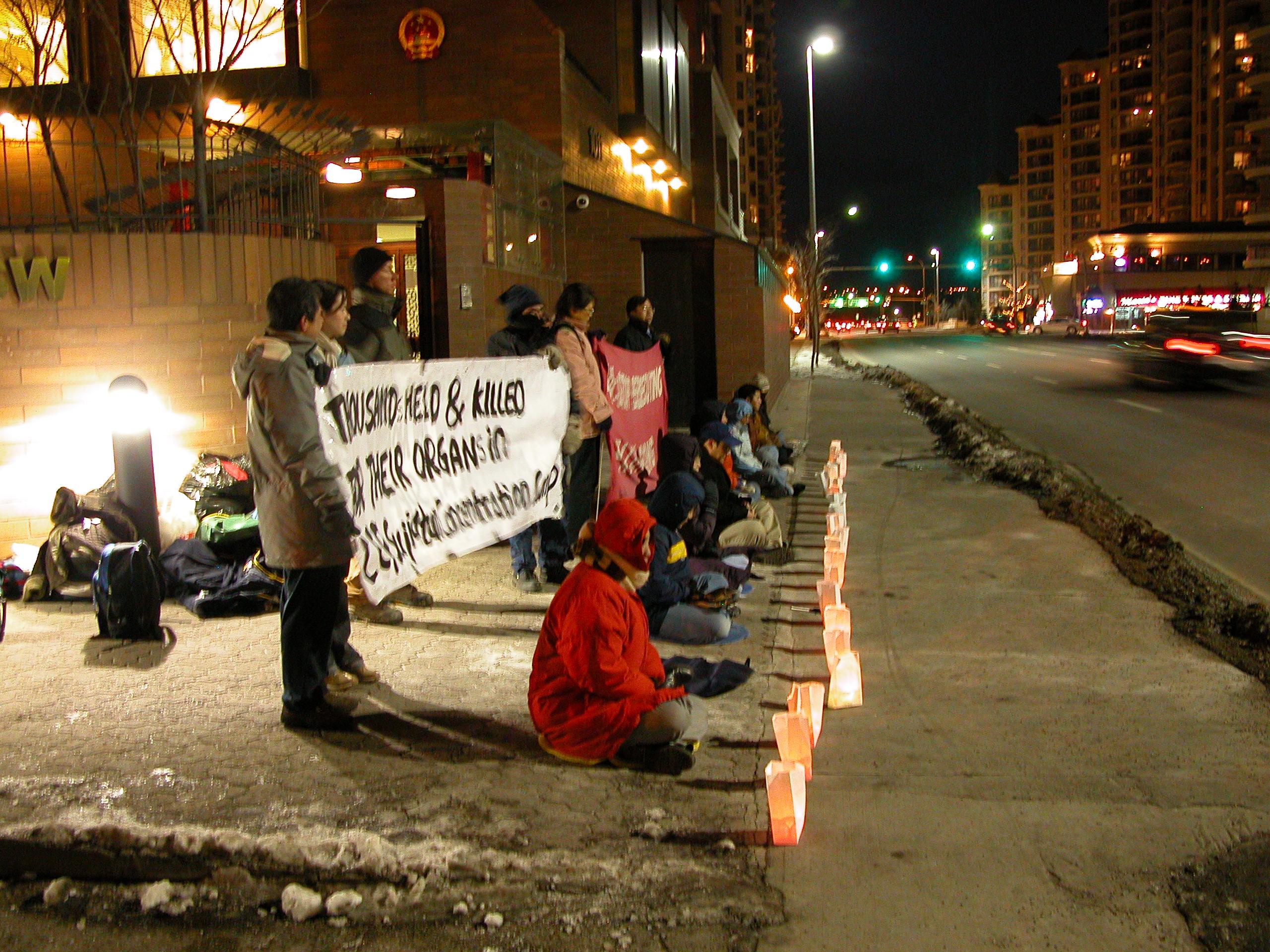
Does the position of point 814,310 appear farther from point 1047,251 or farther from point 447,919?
point 1047,251

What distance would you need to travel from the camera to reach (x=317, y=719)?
5.04 metres

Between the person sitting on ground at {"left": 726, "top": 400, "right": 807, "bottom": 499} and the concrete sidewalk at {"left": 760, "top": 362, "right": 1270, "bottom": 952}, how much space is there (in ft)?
7.74

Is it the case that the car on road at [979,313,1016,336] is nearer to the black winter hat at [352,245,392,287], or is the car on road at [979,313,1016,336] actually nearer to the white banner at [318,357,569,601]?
the white banner at [318,357,569,601]

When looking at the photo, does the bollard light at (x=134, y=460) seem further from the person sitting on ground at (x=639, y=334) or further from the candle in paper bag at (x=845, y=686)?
the candle in paper bag at (x=845, y=686)

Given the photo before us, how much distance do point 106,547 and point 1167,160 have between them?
14124 centimetres

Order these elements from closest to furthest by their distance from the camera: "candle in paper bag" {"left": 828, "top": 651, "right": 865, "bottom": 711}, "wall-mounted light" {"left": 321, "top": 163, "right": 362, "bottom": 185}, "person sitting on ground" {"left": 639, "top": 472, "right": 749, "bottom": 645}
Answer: "candle in paper bag" {"left": 828, "top": 651, "right": 865, "bottom": 711} < "person sitting on ground" {"left": 639, "top": 472, "right": 749, "bottom": 645} < "wall-mounted light" {"left": 321, "top": 163, "right": 362, "bottom": 185}

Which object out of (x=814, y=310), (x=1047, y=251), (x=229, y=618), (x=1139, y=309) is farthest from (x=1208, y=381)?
(x=1047, y=251)

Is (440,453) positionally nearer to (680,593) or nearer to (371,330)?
(371,330)

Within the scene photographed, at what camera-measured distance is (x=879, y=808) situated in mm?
4289

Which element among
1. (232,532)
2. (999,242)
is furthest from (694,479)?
(999,242)

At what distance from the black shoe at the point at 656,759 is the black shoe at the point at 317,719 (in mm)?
1213

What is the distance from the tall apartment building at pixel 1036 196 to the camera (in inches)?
7023

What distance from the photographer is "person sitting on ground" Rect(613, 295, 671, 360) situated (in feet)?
29.8

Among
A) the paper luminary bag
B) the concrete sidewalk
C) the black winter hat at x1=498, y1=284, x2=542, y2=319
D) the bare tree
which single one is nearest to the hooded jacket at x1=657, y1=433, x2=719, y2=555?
the concrete sidewalk
